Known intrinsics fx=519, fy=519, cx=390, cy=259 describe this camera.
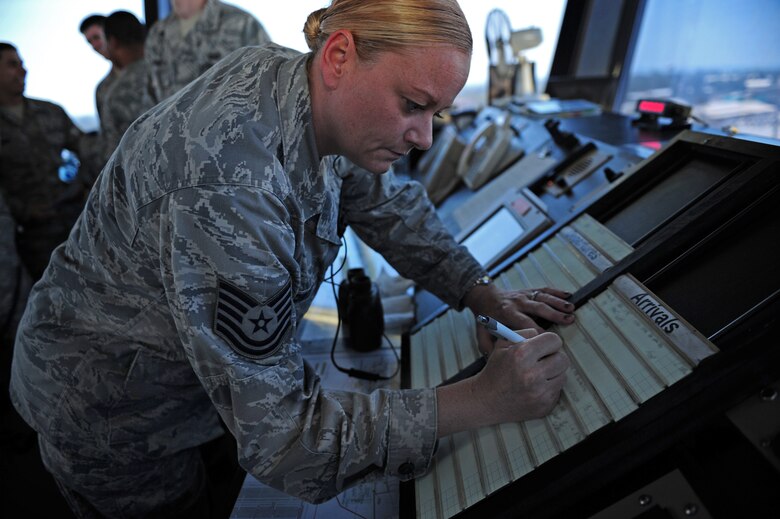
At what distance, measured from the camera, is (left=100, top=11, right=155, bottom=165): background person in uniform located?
10.5 feet

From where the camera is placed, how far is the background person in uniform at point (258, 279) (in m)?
0.72

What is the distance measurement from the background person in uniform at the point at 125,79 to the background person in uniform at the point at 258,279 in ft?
8.35

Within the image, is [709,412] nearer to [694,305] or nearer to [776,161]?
[694,305]

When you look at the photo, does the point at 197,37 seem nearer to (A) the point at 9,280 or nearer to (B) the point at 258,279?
(A) the point at 9,280

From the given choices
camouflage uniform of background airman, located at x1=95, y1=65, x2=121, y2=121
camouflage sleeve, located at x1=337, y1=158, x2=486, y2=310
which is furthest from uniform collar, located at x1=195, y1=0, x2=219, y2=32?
camouflage sleeve, located at x1=337, y1=158, x2=486, y2=310

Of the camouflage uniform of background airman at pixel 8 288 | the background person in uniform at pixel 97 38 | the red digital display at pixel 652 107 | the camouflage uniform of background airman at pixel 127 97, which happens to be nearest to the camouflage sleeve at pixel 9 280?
the camouflage uniform of background airman at pixel 8 288

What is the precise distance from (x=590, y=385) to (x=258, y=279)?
507 millimetres

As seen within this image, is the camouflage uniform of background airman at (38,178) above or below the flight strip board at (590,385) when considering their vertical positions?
below

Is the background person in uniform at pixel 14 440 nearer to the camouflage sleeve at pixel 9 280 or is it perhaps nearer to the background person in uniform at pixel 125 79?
the camouflage sleeve at pixel 9 280

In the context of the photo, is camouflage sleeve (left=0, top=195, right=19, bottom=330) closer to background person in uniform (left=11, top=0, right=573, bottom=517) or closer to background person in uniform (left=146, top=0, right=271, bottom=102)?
background person in uniform (left=146, top=0, right=271, bottom=102)

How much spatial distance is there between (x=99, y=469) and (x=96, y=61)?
4.17 meters

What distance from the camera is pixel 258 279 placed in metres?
0.71

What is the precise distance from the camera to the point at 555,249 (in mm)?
1176

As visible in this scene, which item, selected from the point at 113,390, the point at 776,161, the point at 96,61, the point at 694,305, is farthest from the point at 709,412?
the point at 96,61
